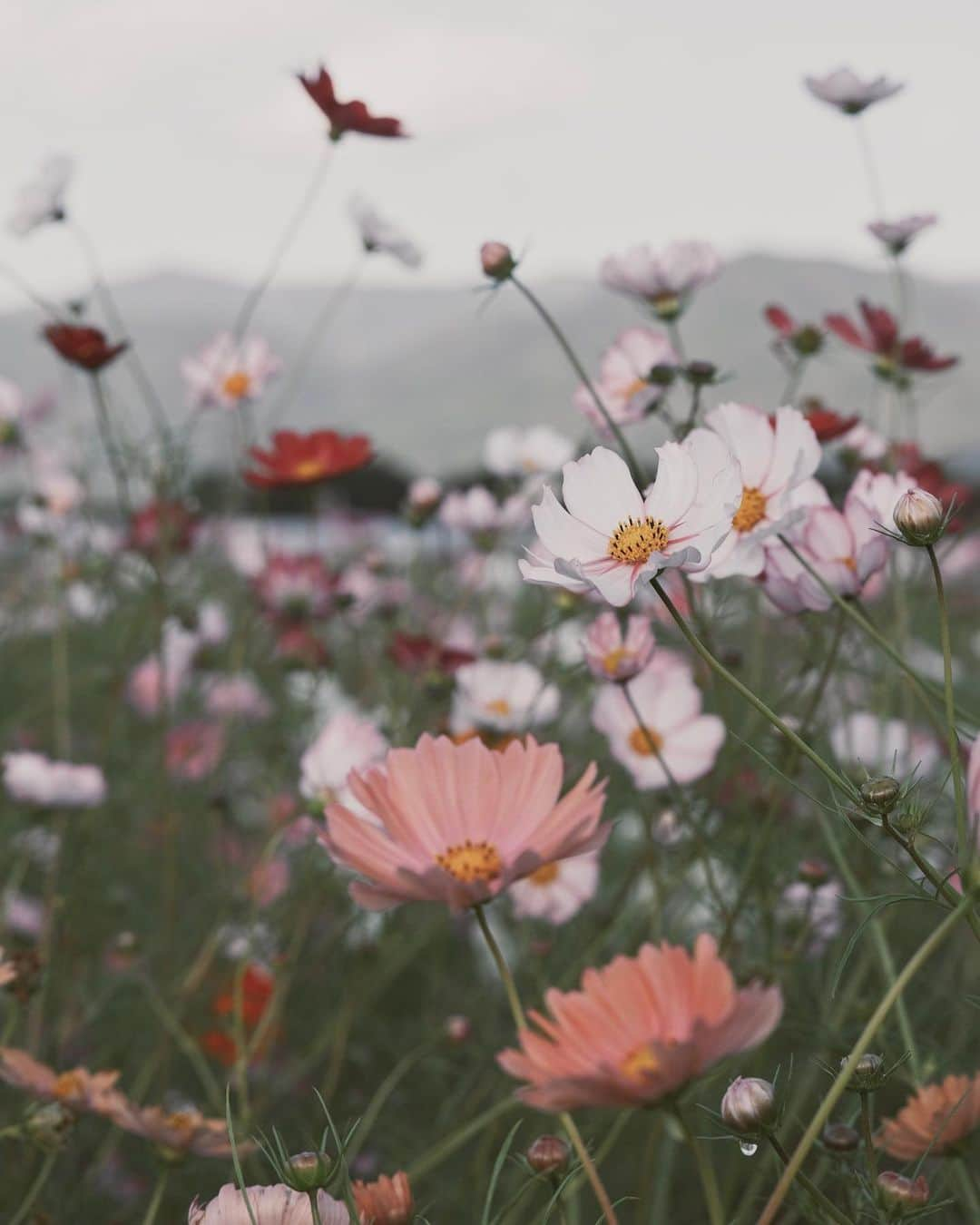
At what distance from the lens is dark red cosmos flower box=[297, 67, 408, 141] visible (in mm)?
887

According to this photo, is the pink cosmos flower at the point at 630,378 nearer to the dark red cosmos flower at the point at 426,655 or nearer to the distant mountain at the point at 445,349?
the dark red cosmos flower at the point at 426,655

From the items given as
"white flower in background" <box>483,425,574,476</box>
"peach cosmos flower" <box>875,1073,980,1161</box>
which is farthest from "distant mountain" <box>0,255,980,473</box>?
"peach cosmos flower" <box>875,1073,980,1161</box>

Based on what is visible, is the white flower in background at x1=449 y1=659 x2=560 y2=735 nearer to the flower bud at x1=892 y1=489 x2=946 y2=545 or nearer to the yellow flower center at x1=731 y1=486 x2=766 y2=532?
the yellow flower center at x1=731 y1=486 x2=766 y2=532

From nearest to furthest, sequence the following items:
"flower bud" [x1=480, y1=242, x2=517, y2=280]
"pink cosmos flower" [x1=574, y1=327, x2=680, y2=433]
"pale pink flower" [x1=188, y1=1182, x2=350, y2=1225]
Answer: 1. "pale pink flower" [x1=188, y1=1182, x2=350, y2=1225]
2. "flower bud" [x1=480, y1=242, x2=517, y2=280]
3. "pink cosmos flower" [x1=574, y1=327, x2=680, y2=433]

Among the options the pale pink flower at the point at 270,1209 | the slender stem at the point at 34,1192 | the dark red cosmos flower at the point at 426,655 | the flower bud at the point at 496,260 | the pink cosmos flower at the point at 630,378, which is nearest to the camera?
the pale pink flower at the point at 270,1209

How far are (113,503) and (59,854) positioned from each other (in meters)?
2.22

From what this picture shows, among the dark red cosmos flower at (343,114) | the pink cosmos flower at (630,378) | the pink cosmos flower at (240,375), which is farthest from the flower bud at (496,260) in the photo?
the pink cosmos flower at (240,375)

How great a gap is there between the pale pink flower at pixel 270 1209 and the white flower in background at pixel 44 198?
2.89 ft

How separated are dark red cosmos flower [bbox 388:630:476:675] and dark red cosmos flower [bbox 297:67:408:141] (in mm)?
374

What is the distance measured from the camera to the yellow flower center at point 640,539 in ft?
1.63

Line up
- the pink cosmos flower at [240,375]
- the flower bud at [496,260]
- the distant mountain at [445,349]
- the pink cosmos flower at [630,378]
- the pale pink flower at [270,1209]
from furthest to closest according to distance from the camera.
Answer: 1. the distant mountain at [445,349]
2. the pink cosmos flower at [240,375]
3. the pink cosmos flower at [630,378]
4. the flower bud at [496,260]
5. the pale pink flower at [270,1209]

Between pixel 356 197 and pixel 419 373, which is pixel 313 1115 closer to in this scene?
pixel 356 197

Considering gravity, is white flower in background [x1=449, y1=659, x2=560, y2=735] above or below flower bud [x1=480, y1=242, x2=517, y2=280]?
below

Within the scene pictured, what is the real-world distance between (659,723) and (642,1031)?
21.2 inches
